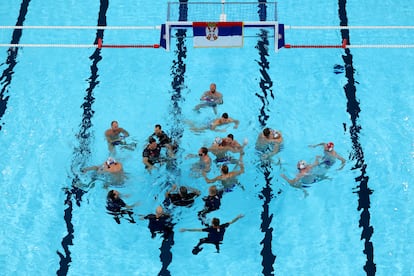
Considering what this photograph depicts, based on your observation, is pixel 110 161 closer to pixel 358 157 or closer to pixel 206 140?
pixel 206 140

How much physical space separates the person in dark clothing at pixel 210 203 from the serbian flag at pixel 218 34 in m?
1.83

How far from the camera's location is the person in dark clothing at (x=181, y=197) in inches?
346

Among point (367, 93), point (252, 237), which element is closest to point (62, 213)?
point (252, 237)

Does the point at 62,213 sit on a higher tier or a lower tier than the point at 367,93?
lower

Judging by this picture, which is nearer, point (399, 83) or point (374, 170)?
point (374, 170)

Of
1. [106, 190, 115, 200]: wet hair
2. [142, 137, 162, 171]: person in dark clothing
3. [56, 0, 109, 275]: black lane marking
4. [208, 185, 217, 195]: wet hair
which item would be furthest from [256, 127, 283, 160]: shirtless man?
[56, 0, 109, 275]: black lane marking

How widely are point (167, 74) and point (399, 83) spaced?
3.38 m

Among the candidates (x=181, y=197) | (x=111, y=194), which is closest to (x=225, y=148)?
(x=181, y=197)

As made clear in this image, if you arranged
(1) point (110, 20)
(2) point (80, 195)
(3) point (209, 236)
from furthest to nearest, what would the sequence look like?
(1) point (110, 20), (2) point (80, 195), (3) point (209, 236)

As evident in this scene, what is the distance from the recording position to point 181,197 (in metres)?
8.83

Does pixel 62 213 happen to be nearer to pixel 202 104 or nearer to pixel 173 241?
pixel 173 241

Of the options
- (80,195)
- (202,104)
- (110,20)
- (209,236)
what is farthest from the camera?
(110,20)

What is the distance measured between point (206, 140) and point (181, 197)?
1.16 meters

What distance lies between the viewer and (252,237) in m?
8.74
